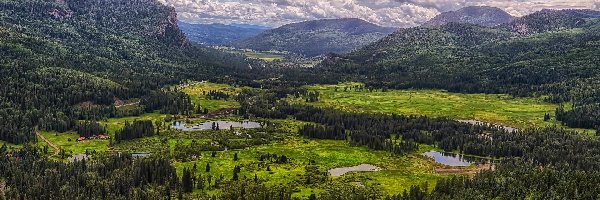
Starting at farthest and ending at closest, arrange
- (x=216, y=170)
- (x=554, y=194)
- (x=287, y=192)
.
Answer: (x=216, y=170) < (x=287, y=192) < (x=554, y=194)

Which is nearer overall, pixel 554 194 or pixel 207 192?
pixel 554 194

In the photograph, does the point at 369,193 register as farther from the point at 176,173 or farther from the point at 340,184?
the point at 176,173

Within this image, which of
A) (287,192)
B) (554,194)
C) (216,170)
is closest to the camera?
(554,194)

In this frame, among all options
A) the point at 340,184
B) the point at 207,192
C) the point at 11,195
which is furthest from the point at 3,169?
the point at 340,184

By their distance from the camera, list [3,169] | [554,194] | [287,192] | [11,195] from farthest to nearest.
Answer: [3,169]
[287,192]
[11,195]
[554,194]

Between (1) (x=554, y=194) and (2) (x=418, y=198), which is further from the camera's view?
(2) (x=418, y=198)

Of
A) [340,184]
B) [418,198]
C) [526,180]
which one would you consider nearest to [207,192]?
[340,184]

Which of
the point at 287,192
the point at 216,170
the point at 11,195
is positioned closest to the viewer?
→ the point at 11,195

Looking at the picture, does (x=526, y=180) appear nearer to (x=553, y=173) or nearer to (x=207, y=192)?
(x=553, y=173)

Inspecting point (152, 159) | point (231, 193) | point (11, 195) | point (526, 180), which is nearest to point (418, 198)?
point (526, 180)
